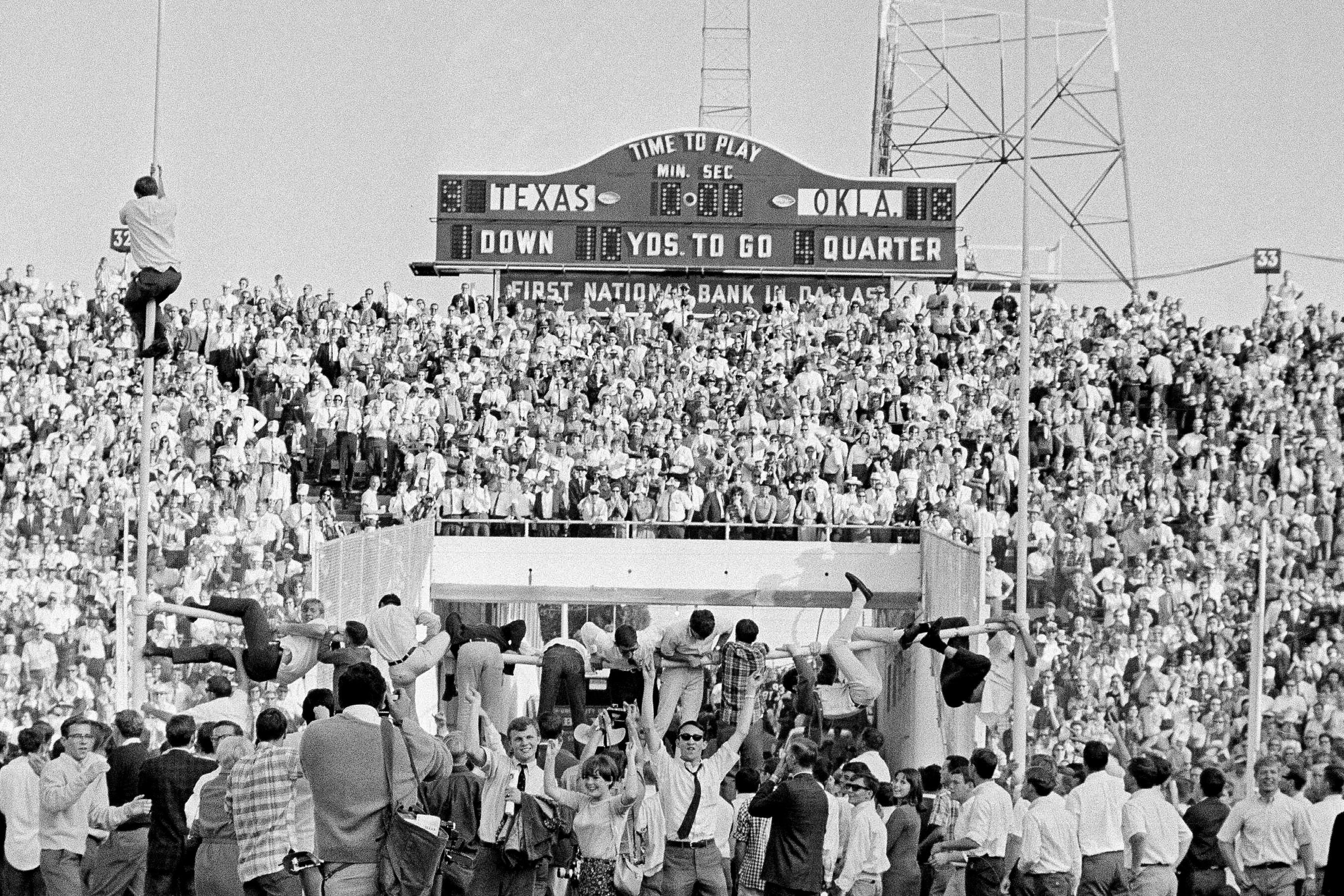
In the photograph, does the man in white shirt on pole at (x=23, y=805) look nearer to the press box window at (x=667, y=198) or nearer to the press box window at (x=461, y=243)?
the press box window at (x=461, y=243)

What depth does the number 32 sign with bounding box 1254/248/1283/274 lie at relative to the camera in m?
34.7

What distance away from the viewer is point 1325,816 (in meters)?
12.0

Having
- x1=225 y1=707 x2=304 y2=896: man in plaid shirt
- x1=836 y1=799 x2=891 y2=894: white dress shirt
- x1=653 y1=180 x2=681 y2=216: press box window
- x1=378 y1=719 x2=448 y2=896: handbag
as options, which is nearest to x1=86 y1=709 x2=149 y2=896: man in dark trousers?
x1=225 y1=707 x2=304 y2=896: man in plaid shirt

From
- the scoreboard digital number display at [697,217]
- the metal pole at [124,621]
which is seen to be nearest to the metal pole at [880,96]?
the scoreboard digital number display at [697,217]

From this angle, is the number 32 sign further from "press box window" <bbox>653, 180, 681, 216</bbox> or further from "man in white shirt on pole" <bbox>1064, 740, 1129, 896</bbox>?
"man in white shirt on pole" <bbox>1064, 740, 1129, 896</bbox>

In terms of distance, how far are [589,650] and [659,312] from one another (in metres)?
22.5

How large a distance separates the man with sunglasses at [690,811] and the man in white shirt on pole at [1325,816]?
144 inches

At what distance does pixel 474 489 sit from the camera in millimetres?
28484

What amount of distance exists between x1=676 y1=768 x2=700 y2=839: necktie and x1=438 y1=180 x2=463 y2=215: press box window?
28.2m

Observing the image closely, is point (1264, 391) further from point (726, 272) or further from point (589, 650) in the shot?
point (589, 650)

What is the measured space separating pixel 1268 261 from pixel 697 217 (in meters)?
10.4

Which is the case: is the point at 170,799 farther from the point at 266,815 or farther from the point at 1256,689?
the point at 1256,689

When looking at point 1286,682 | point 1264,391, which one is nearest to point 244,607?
point 1286,682

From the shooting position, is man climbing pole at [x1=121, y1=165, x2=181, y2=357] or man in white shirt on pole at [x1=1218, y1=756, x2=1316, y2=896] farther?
man climbing pole at [x1=121, y1=165, x2=181, y2=357]
